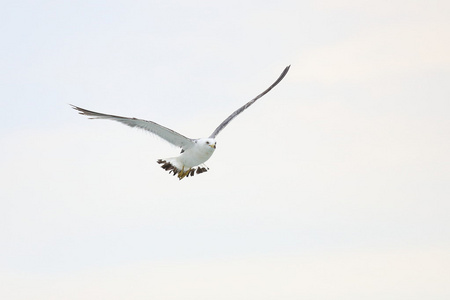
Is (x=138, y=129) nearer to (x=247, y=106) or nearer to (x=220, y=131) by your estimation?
(x=220, y=131)

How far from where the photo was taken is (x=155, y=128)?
33.9 m

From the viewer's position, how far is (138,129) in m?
33.8

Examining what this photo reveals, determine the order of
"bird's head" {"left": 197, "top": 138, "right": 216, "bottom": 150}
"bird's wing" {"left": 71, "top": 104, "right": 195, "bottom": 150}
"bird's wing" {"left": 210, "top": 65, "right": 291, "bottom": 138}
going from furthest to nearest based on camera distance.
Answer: "bird's wing" {"left": 210, "top": 65, "right": 291, "bottom": 138}, "bird's head" {"left": 197, "top": 138, "right": 216, "bottom": 150}, "bird's wing" {"left": 71, "top": 104, "right": 195, "bottom": 150}

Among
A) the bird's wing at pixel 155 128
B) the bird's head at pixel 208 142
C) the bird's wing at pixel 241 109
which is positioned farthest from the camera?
the bird's wing at pixel 241 109

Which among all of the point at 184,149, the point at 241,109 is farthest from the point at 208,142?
the point at 241,109

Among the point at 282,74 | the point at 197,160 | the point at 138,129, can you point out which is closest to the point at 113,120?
the point at 138,129

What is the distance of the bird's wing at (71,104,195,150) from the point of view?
102 ft

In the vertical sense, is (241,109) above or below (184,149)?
above

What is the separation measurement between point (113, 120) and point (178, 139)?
127 inches

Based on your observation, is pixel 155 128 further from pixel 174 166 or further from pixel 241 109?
pixel 241 109

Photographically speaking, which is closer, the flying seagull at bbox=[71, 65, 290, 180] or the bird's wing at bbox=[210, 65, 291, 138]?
the flying seagull at bbox=[71, 65, 290, 180]

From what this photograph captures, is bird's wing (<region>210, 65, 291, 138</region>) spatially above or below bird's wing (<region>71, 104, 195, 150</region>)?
above

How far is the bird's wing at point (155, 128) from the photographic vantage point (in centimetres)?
3123

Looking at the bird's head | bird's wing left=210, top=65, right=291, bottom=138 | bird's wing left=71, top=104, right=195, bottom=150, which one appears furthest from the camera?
bird's wing left=210, top=65, right=291, bottom=138
